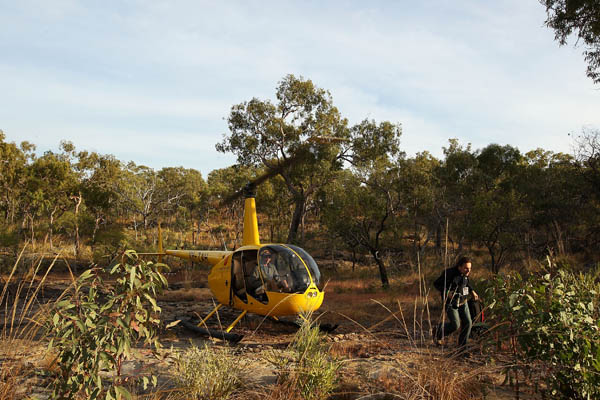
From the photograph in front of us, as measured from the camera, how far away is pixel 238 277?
8539mm

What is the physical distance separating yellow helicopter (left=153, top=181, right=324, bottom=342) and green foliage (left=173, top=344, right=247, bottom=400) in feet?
8.72

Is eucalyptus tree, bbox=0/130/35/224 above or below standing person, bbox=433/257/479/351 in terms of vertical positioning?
above

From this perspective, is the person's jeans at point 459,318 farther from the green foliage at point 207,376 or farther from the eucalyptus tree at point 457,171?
the eucalyptus tree at point 457,171

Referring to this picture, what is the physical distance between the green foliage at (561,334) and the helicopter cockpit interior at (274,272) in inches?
172

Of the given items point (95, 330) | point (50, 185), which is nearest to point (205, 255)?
point (95, 330)

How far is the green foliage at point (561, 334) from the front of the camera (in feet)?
10.2

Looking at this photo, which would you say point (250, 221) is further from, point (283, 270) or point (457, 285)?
point (457, 285)

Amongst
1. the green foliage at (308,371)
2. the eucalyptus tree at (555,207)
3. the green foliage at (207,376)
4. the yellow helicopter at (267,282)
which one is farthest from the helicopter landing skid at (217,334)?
the eucalyptus tree at (555,207)

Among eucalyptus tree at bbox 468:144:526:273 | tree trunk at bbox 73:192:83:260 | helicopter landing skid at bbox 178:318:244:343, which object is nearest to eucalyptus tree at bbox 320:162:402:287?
eucalyptus tree at bbox 468:144:526:273

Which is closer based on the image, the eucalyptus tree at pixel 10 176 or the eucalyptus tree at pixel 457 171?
the eucalyptus tree at pixel 10 176

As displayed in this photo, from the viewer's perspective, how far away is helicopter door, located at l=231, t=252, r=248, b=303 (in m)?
8.41

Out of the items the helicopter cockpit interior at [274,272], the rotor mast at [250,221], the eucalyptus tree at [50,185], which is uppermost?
the eucalyptus tree at [50,185]

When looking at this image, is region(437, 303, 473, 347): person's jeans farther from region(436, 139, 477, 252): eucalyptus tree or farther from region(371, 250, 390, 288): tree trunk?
region(436, 139, 477, 252): eucalyptus tree

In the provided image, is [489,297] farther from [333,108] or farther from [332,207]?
[333,108]
